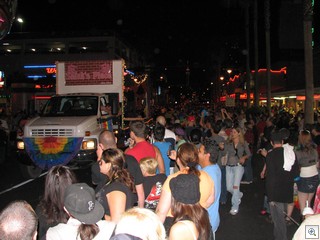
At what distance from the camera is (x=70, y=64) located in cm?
1462

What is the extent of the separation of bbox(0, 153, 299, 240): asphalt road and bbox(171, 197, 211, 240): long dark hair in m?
3.76

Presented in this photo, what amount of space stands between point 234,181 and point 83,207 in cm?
624

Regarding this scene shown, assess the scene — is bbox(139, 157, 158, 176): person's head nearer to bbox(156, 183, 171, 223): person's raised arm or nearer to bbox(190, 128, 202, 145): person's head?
bbox(156, 183, 171, 223): person's raised arm

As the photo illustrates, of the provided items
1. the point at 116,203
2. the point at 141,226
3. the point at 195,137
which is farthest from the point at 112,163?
the point at 195,137

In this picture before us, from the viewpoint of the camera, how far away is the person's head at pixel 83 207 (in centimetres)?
305

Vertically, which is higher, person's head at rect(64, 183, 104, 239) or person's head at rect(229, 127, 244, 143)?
person's head at rect(229, 127, 244, 143)

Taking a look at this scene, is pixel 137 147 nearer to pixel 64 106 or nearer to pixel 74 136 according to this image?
pixel 74 136

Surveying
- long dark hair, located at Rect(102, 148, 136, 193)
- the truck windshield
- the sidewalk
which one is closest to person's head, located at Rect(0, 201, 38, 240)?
long dark hair, located at Rect(102, 148, 136, 193)

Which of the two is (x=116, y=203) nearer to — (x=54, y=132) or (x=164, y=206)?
(x=164, y=206)

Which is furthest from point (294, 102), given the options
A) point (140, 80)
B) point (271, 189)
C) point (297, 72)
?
point (271, 189)

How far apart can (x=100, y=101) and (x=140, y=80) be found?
9.29 metres

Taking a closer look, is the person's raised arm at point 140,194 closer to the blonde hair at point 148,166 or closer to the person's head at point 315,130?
the blonde hair at point 148,166

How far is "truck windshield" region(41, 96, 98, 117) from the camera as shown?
42.5ft

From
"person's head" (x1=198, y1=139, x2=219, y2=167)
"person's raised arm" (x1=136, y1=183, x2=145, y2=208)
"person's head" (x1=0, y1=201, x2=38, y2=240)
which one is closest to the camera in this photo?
"person's head" (x1=0, y1=201, x2=38, y2=240)
